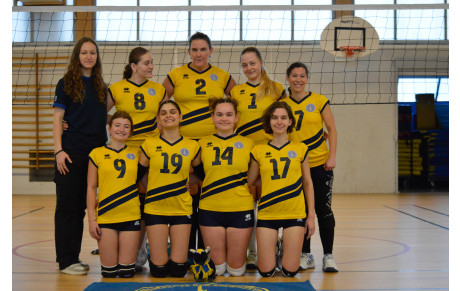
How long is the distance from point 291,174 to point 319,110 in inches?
23.8

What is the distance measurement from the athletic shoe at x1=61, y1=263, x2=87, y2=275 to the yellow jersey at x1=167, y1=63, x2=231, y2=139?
50.1 inches

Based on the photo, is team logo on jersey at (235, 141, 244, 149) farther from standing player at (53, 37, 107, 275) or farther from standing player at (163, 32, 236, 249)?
standing player at (53, 37, 107, 275)

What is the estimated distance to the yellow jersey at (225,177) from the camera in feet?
12.8

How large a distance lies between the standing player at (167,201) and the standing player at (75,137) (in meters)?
0.46

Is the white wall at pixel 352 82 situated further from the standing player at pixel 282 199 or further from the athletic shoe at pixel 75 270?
the athletic shoe at pixel 75 270

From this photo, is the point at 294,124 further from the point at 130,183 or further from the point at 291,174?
the point at 130,183

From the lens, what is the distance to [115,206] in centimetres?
385

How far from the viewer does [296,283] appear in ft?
11.8

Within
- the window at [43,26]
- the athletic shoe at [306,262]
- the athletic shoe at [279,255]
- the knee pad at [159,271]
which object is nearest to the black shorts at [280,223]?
the athletic shoe at [279,255]

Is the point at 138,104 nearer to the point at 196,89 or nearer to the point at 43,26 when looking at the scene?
the point at 196,89

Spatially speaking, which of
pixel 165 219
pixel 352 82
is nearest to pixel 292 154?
pixel 165 219

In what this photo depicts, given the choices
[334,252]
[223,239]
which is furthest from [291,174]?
[334,252]

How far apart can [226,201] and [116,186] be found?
81 centimetres

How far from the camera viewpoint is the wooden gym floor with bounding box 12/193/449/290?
374 cm
